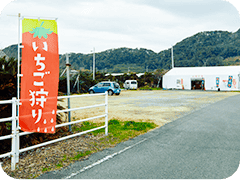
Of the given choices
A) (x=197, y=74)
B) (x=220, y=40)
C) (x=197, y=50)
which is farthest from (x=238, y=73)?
(x=220, y=40)

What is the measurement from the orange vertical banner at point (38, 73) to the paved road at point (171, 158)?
109 cm

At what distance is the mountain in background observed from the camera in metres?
88.8

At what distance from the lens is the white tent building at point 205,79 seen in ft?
106

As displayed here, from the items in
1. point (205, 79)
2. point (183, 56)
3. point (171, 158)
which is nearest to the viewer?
point (171, 158)

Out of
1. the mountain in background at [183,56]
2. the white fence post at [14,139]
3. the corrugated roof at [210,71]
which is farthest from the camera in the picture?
the mountain in background at [183,56]

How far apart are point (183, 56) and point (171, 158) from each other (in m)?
97.9

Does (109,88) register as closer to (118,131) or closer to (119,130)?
(119,130)

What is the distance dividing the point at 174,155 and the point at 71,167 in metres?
2.09

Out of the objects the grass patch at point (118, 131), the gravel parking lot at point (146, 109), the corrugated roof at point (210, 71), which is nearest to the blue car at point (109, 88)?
the gravel parking lot at point (146, 109)

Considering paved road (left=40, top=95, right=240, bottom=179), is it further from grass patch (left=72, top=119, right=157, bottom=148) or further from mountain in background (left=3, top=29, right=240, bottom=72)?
mountain in background (left=3, top=29, right=240, bottom=72)

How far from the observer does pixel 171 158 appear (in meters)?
4.39

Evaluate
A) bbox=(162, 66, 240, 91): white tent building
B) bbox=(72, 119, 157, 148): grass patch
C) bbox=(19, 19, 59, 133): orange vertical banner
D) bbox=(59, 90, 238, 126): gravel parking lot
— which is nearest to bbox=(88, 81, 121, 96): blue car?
bbox=(59, 90, 238, 126): gravel parking lot

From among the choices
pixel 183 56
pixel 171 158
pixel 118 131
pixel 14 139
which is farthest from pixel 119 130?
pixel 183 56

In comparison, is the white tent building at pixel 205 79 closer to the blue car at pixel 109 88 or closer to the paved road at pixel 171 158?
the blue car at pixel 109 88
